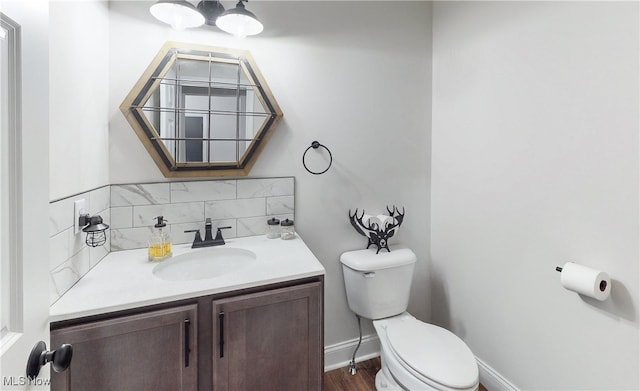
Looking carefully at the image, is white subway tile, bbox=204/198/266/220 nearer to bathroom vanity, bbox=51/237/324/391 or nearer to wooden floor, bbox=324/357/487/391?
bathroom vanity, bbox=51/237/324/391

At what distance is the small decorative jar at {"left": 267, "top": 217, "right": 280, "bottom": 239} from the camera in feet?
5.26

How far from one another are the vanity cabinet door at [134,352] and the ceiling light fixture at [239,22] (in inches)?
49.2

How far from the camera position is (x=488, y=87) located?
158cm

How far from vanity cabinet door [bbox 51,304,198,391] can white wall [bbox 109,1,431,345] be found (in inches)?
28.8

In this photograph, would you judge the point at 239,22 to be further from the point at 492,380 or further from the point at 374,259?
the point at 492,380

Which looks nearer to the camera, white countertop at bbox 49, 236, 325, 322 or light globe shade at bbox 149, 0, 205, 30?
white countertop at bbox 49, 236, 325, 322

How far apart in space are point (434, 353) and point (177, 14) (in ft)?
6.18

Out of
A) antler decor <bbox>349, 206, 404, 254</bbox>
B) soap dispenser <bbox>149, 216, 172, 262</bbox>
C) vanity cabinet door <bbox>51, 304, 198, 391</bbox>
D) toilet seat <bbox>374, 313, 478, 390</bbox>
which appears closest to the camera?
vanity cabinet door <bbox>51, 304, 198, 391</bbox>

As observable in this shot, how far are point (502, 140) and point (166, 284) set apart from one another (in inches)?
64.8

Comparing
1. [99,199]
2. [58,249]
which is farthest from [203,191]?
[58,249]

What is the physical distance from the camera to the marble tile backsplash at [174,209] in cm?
113

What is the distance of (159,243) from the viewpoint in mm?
1348

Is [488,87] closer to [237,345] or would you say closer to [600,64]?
[600,64]

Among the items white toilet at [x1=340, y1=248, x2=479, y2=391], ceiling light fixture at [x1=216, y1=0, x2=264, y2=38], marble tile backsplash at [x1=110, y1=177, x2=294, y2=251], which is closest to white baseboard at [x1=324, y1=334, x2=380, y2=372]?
white toilet at [x1=340, y1=248, x2=479, y2=391]
